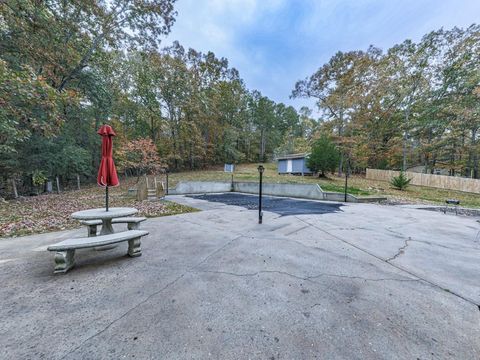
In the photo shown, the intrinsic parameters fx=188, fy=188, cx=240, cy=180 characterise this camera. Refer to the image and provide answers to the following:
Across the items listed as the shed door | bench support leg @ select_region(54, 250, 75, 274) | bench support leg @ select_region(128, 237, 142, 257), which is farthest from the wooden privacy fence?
bench support leg @ select_region(54, 250, 75, 274)

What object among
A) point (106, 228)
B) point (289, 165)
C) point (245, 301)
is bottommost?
point (245, 301)

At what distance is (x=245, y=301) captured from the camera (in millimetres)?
1905

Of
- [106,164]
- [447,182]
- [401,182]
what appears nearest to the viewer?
[106,164]

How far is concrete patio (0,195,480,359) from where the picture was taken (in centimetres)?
138

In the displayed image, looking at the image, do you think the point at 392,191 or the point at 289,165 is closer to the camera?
the point at 392,191

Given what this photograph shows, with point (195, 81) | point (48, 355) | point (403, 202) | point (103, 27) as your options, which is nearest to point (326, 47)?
point (195, 81)

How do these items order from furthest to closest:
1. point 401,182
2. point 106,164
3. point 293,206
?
point 401,182 < point 293,206 < point 106,164

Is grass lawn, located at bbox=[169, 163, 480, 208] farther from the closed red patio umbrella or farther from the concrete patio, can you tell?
the closed red patio umbrella

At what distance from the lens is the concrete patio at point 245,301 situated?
1.38 meters

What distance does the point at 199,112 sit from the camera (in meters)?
20.0

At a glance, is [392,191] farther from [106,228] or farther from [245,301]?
[106,228]

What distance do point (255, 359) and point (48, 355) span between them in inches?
55.7

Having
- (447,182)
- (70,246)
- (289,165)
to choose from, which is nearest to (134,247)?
(70,246)

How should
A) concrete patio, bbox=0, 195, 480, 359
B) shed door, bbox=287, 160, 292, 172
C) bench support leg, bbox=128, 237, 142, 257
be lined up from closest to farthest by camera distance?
concrete patio, bbox=0, 195, 480, 359, bench support leg, bbox=128, 237, 142, 257, shed door, bbox=287, 160, 292, 172
